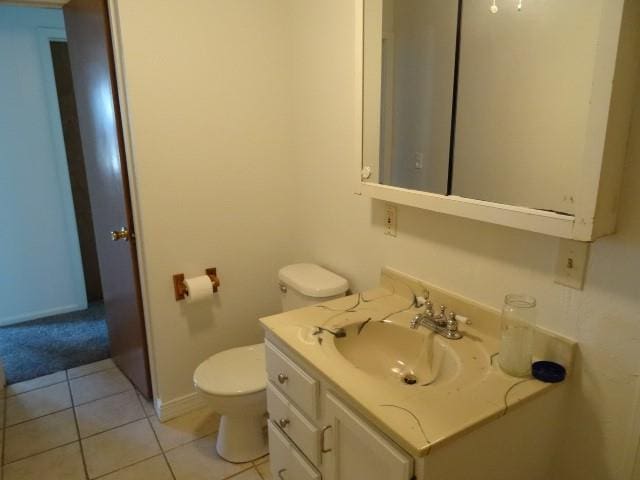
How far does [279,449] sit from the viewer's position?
1.52m

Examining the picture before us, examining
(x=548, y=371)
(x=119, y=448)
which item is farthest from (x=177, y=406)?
(x=548, y=371)

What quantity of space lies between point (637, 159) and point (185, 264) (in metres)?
1.73


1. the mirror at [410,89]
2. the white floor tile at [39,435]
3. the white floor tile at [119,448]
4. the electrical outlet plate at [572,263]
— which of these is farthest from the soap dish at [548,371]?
the white floor tile at [39,435]

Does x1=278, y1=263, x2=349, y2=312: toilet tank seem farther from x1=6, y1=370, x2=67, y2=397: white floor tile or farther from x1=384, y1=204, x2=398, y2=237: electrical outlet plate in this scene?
x1=6, y1=370, x2=67, y2=397: white floor tile

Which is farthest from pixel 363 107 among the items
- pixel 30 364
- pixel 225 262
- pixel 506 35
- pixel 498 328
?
pixel 30 364

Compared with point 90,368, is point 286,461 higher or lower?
higher

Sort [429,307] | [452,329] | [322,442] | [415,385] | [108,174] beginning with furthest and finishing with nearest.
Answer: [108,174]
[429,307]
[452,329]
[322,442]
[415,385]

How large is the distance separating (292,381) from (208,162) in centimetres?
112

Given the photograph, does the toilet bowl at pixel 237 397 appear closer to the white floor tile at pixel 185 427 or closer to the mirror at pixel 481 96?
the white floor tile at pixel 185 427

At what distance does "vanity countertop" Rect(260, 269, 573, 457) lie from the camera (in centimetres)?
96

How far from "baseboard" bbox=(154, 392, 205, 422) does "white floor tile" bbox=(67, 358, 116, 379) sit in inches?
25.2

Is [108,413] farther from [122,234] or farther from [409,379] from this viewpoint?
[409,379]

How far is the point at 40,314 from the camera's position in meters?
3.32

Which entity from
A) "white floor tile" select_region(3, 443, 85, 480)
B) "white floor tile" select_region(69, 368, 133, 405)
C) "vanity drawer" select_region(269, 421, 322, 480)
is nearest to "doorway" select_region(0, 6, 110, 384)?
"white floor tile" select_region(69, 368, 133, 405)
